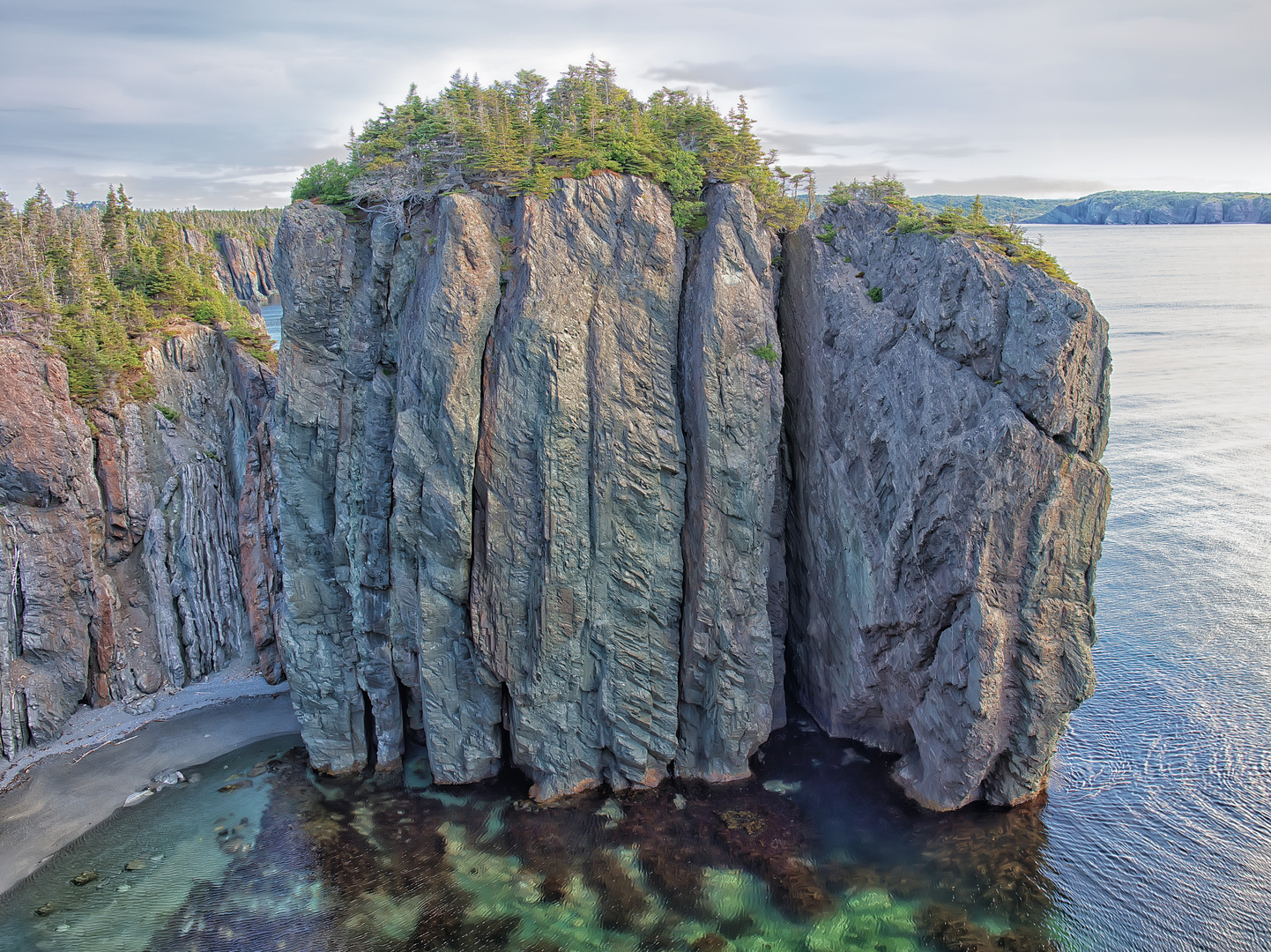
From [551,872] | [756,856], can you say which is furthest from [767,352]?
[551,872]

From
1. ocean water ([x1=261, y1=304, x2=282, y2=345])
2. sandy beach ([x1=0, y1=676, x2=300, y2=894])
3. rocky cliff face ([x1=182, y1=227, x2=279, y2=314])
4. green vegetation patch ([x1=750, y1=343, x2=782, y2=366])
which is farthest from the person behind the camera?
rocky cliff face ([x1=182, y1=227, x2=279, y2=314])

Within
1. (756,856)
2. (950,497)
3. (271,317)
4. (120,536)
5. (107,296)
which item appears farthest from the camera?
(271,317)

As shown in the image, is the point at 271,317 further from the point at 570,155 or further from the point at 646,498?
the point at 646,498

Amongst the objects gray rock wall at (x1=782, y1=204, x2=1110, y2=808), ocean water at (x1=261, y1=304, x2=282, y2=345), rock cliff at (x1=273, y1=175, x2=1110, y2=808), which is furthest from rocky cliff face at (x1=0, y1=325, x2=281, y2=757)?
ocean water at (x1=261, y1=304, x2=282, y2=345)

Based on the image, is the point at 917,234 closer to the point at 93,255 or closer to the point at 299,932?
the point at 299,932

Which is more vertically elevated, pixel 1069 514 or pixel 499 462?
pixel 499 462

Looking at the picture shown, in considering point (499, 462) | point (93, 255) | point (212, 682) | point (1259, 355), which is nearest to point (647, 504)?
point (499, 462)

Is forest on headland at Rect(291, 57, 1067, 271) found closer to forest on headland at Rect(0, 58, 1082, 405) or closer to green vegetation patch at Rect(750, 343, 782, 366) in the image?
forest on headland at Rect(0, 58, 1082, 405)
